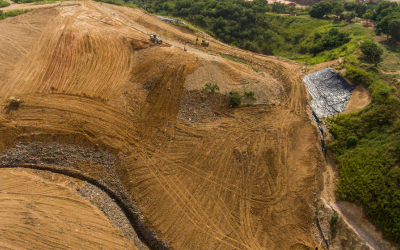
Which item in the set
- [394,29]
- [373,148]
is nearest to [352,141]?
[373,148]

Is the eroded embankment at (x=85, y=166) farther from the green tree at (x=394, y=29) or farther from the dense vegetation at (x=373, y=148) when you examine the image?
the green tree at (x=394, y=29)

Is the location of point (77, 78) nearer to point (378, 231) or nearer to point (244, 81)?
point (244, 81)

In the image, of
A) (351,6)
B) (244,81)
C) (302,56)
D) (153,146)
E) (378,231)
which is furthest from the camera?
(351,6)

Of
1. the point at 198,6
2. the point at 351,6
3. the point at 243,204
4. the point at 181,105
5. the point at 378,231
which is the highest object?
the point at 351,6

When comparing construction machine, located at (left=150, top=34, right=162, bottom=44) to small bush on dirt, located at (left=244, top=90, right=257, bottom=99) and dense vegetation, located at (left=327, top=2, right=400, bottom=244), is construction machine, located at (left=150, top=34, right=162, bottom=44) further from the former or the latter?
dense vegetation, located at (left=327, top=2, right=400, bottom=244)

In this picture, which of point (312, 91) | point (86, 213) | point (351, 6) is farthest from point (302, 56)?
point (86, 213)

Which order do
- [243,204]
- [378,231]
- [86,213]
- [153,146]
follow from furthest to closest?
[153,146]
[243,204]
[86,213]
[378,231]

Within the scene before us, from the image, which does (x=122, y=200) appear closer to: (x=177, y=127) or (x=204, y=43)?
(x=177, y=127)
